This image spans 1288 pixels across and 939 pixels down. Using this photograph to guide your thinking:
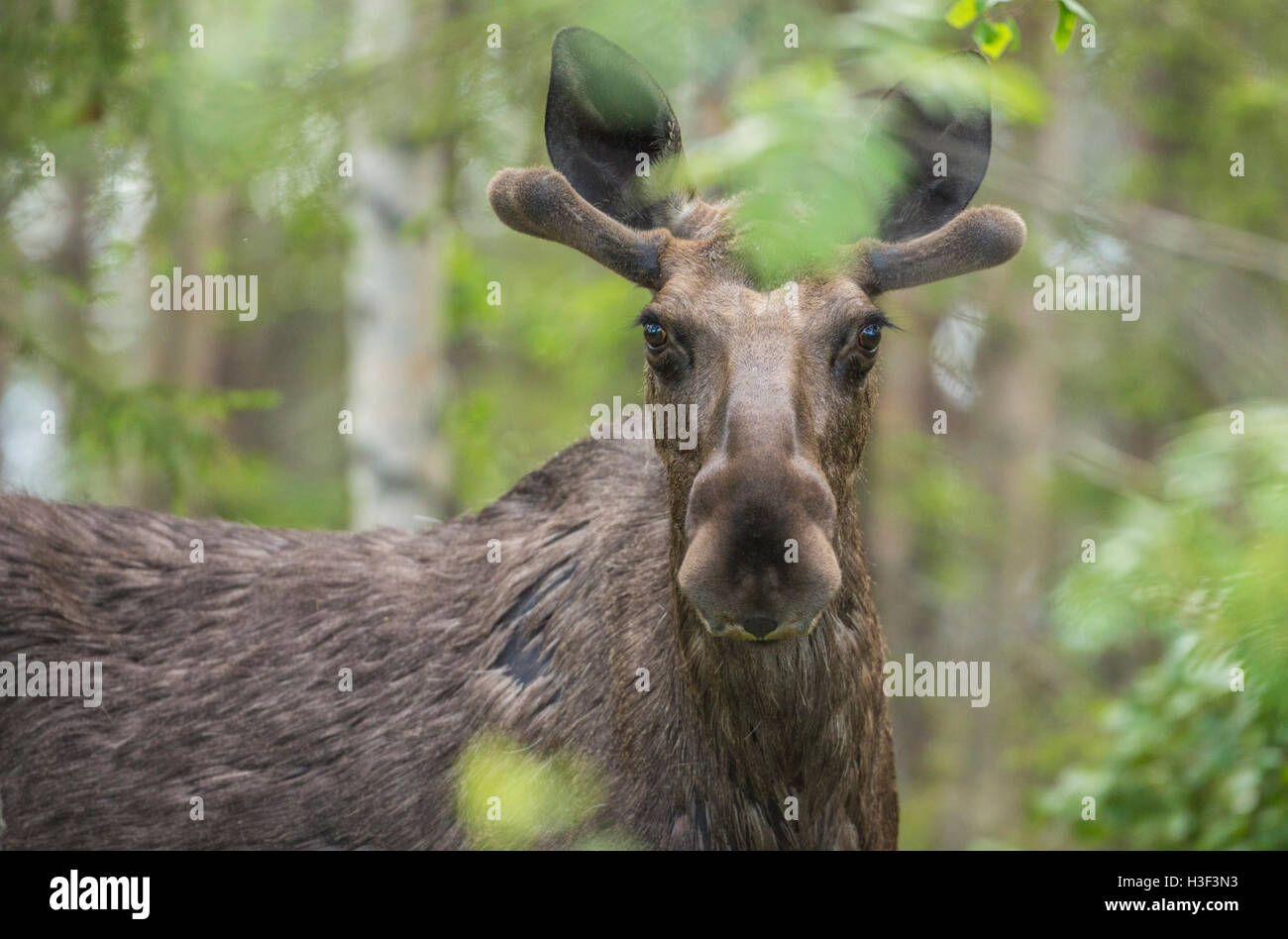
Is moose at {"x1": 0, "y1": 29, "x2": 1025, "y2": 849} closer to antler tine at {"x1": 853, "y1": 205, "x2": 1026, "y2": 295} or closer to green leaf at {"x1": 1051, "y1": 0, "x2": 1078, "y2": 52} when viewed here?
antler tine at {"x1": 853, "y1": 205, "x2": 1026, "y2": 295}

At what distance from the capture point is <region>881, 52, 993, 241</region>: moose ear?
18.7 feet

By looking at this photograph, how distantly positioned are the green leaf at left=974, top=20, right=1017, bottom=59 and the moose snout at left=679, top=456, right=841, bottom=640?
213 centimetres

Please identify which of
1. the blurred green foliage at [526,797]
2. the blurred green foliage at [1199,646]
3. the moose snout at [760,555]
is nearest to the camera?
the blurred green foliage at [1199,646]

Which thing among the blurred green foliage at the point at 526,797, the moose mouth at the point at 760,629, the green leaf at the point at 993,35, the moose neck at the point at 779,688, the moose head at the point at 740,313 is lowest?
the blurred green foliage at the point at 526,797

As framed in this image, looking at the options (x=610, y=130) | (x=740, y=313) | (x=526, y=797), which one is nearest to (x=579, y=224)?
(x=610, y=130)

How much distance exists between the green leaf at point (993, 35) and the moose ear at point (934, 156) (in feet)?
0.72

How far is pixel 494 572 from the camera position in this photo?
Answer: 21.4ft

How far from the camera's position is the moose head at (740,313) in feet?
15.4

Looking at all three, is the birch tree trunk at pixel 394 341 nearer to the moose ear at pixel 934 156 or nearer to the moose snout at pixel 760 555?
the moose ear at pixel 934 156

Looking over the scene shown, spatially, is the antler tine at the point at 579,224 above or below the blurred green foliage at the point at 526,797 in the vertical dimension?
above

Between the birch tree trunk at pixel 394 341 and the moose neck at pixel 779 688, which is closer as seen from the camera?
the moose neck at pixel 779 688

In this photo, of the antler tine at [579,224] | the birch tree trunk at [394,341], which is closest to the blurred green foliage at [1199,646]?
the antler tine at [579,224]

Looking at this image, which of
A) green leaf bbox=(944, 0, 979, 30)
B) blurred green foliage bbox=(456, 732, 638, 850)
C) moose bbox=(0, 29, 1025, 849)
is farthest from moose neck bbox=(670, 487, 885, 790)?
green leaf bbox=(944, 0, 979, 30)
